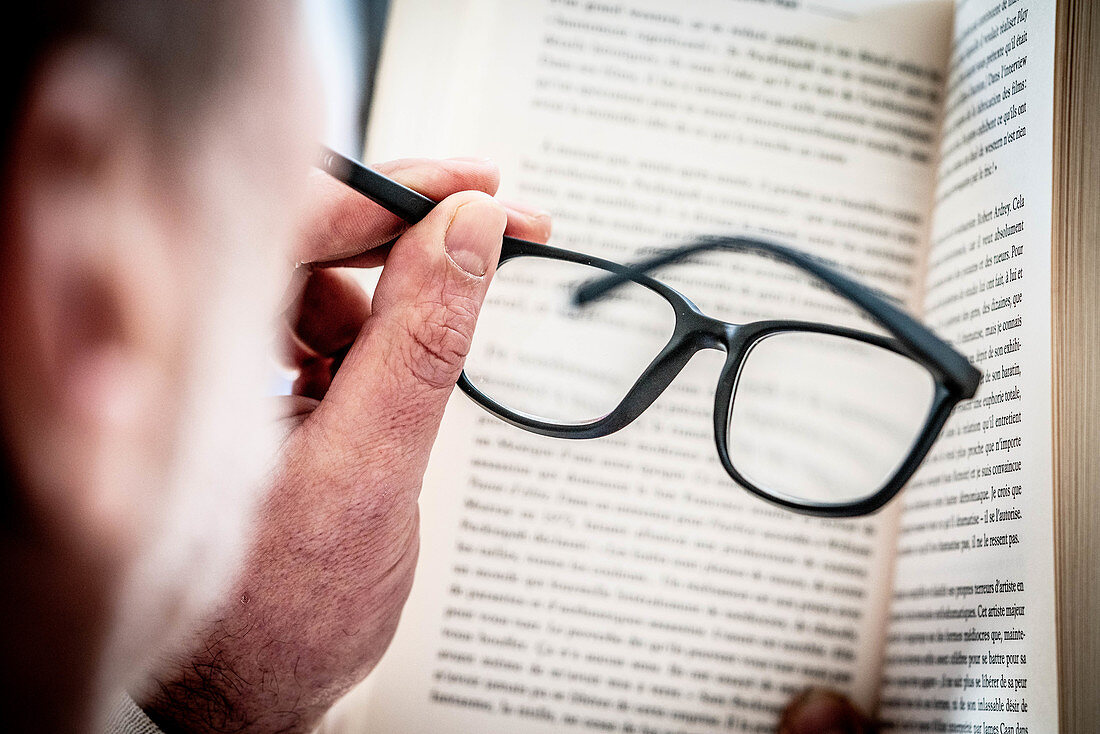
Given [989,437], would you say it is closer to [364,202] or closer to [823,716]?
[823,716]

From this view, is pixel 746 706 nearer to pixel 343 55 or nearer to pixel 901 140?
pixel 901 140

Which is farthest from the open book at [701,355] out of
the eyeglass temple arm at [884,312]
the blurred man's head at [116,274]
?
the blurred man's head at [116,274]

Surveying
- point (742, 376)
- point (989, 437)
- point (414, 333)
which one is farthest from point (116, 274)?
point (989, 437)

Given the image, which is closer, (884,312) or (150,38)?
(150,38)

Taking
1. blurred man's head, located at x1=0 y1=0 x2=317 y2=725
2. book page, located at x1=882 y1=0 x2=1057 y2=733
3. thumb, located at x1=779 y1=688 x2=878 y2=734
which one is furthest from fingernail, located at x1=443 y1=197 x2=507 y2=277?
thumb, located at x1=779 y1=688 x2=878 y2=734

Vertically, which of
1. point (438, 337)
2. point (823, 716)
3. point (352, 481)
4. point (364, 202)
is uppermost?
point (364, 202)

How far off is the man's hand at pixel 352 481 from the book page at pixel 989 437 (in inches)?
16.2

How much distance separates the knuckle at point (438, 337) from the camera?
1.48 ft

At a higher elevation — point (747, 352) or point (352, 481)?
point (747, 352)

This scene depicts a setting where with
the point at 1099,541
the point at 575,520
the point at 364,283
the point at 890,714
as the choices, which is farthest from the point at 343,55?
the point at 890,714

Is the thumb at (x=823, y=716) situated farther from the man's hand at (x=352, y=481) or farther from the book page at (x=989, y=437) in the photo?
the man's hand at (x=352, y=481)

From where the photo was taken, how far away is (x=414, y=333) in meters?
0.45

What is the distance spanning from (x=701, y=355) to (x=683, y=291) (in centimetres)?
7

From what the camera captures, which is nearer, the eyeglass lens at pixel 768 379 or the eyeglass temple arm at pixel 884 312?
the eyeglass temple arm at pixel 884 312
